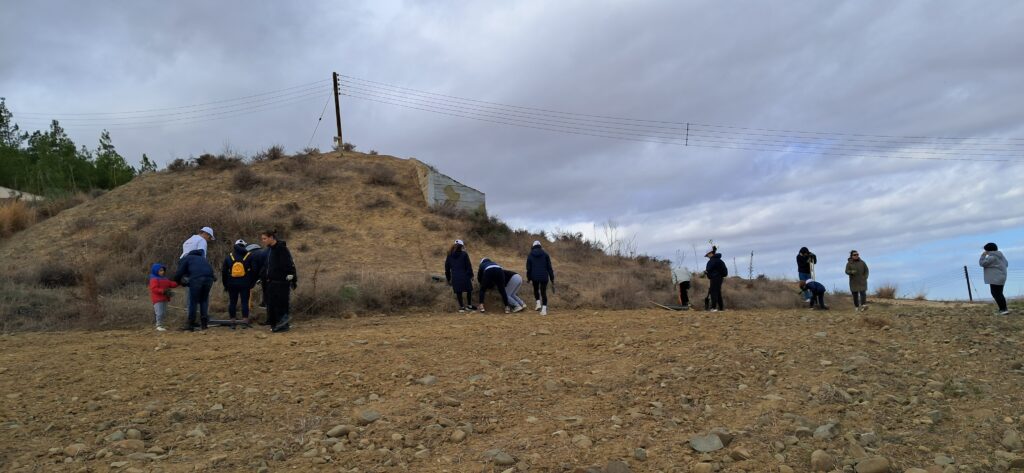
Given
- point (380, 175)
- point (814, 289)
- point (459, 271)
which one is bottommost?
point (814, 289)

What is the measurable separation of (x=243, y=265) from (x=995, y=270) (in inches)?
520

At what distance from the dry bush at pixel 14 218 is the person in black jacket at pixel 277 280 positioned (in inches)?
741

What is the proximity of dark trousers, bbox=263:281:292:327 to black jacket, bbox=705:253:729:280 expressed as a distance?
8441 millimetres

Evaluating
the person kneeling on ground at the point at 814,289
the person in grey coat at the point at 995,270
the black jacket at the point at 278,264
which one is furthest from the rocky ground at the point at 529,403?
the person kneeling on ground at the point at 814,289

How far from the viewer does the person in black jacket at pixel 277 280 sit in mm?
9906

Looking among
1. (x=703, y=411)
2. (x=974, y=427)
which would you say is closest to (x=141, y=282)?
(x=703, y=411)

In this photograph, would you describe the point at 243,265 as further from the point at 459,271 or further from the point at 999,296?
the point at 999,296

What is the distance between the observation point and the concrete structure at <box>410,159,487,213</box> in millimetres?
26375

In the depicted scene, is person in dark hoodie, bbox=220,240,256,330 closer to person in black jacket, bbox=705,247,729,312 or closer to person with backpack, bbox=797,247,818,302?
person in black jacket, bbox=705,247,729,312

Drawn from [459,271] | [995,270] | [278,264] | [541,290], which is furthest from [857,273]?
[278,264]

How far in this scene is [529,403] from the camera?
17.7 feet

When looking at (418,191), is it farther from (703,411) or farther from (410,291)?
(703,411)

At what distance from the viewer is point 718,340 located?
25.4 ft

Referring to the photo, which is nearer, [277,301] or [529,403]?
[529,403]
